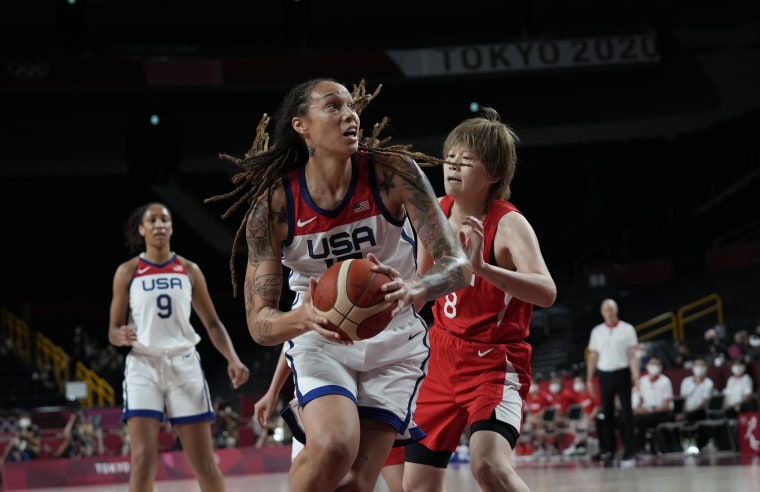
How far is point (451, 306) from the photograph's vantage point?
203 inches

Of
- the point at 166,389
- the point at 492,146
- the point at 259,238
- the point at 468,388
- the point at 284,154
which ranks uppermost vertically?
the point at 492,146

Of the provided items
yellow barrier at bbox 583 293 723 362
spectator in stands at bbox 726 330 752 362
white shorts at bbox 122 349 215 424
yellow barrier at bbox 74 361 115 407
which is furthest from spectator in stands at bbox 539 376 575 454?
yellow barrier at bbox 74 361 115 407

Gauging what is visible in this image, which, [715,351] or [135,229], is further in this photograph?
[715,351]

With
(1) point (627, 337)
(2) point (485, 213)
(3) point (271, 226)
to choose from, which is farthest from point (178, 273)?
(1) point (627, 337)

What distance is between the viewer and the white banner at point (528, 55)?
27.1 metres

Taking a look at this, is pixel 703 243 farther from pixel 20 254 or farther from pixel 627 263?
pixel 20 254

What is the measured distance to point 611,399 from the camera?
42.2 ft

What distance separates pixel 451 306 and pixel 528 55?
22788 mm

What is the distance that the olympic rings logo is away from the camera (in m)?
26.2

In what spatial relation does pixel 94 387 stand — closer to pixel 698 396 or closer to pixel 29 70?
pixel 29 70

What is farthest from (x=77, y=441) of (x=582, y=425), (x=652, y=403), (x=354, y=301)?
(x=354, y=301)

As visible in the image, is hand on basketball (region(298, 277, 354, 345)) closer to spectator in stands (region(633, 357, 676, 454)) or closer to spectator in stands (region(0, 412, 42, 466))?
spectator in stands (region(633, 357, 676, 454))

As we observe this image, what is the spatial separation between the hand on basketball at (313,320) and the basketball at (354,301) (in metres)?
0.02

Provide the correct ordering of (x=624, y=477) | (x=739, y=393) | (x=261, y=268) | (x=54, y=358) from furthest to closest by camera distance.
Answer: (x=54, y=358), (x=739, y=393), (x=624, y=477), (x=261, y=268)
